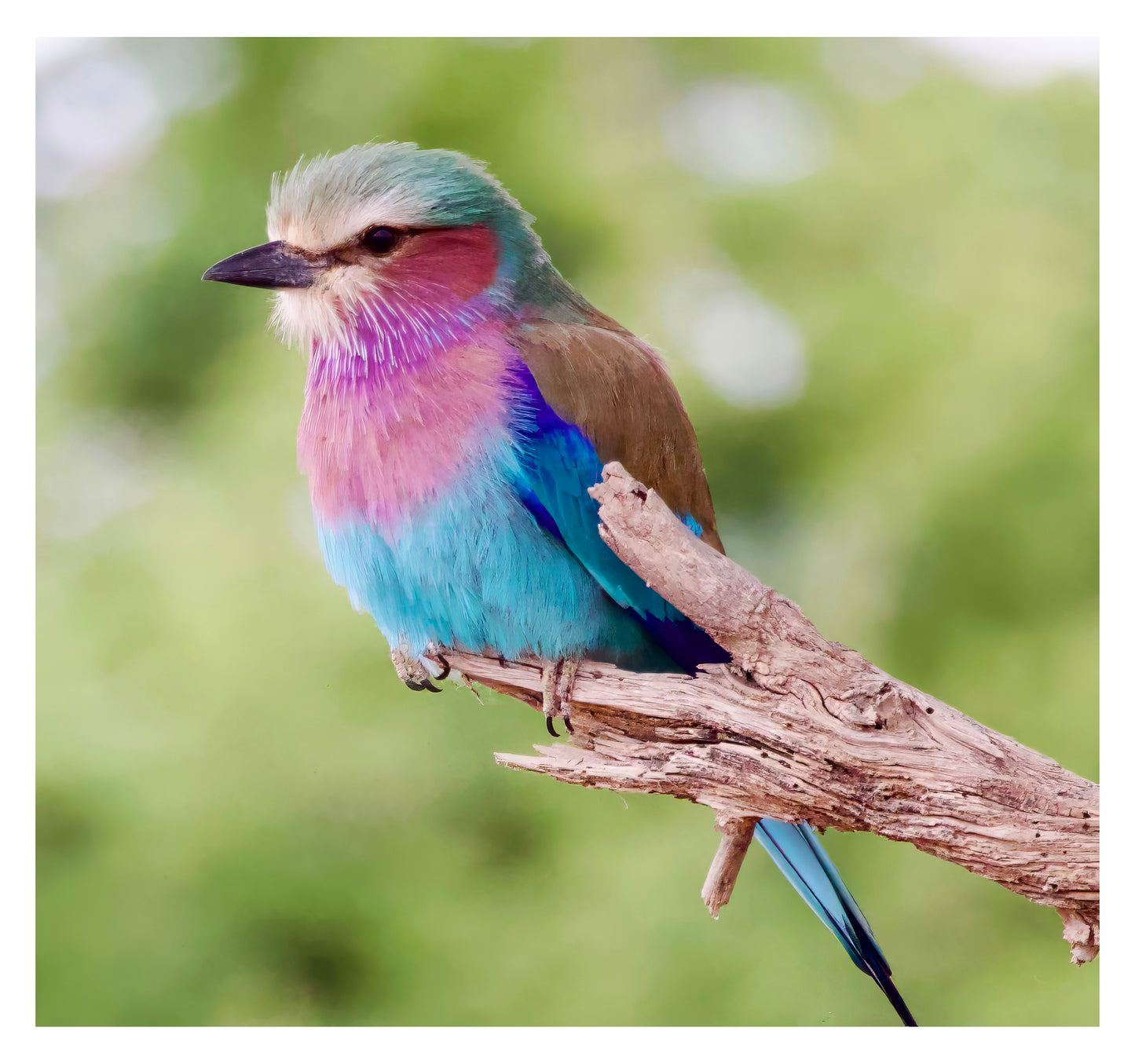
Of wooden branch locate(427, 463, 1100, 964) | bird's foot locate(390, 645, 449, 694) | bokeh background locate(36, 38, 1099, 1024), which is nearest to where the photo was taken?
wooden branch locate(427, 463, 1100, 964)

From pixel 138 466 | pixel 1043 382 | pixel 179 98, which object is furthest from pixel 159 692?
pixel 1043 382

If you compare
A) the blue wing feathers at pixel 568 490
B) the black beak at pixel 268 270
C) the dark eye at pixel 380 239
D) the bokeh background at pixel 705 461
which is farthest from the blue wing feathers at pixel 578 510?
the bokeh background at pixel 705 461

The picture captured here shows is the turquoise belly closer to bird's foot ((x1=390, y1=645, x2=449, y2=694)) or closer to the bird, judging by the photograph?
the bird

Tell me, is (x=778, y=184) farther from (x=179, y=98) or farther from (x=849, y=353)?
(x=179, y=98)

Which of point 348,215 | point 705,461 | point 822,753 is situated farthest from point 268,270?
point 822,753

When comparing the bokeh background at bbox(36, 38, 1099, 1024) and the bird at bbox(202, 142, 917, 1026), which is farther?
the bokeh background at bbox(36, 38, 1099, 1024)

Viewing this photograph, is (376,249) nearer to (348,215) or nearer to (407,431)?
(348,215)

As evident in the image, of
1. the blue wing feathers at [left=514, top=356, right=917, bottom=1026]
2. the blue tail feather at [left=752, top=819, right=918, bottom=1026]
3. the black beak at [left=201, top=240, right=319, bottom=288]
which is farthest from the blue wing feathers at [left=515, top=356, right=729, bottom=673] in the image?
the blue tail feather at [left=752, top=819, right=918, bottom=1026]
